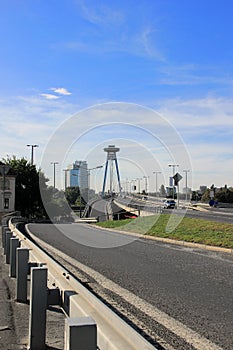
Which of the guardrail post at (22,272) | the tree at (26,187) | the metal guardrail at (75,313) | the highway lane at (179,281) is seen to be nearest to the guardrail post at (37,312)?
the metal guardrail at (75,313)

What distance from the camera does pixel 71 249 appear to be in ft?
55.1

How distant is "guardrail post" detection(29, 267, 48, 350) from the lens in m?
4.93

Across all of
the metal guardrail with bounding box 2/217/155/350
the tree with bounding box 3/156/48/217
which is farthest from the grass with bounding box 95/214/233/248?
the tree with bounding box 3/156/48/217

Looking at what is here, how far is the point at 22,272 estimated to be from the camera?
7301 millimetres

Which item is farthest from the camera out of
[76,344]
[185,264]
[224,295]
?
[185,264]

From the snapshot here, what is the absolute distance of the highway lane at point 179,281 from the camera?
6.08 m

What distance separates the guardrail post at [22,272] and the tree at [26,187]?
212ft

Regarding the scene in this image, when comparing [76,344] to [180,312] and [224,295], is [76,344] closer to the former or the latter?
[180,312]

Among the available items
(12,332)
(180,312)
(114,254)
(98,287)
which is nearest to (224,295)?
(180,312)

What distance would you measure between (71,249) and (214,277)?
753cm

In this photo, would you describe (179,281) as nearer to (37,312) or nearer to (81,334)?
(37,312)

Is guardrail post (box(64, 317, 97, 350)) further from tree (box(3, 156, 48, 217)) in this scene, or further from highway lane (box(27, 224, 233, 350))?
tree (box(3, 156, 48, 217))

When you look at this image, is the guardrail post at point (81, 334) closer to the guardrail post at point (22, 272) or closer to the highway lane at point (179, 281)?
the highway lane at point (179, 281)

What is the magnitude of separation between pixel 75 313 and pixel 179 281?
5963mm
